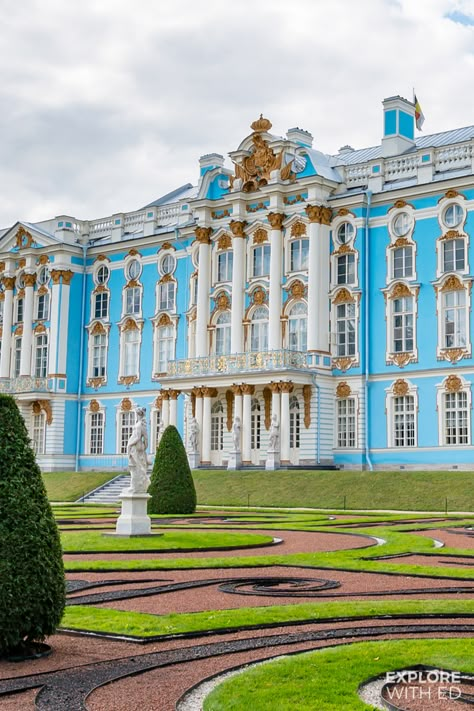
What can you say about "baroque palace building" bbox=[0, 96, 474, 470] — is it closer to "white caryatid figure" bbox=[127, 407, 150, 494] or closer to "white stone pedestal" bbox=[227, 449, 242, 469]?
"white stone pedestal" bbox=[227, 449, 242, 469]

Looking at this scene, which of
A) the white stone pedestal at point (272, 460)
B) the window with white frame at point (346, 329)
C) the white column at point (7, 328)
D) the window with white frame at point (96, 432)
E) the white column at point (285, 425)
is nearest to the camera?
the white stone pedestal at point (272, 460)

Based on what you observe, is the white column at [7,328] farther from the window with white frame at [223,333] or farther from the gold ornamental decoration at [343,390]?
the gold ornamental decoration at [343,390]

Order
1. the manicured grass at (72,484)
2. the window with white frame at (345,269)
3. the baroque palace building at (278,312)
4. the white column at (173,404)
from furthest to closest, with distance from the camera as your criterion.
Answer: the white column at (173,404) → the window with white frame at (345,269) → the baroque palace building at (278,312) → the manicured grass at (72,484)

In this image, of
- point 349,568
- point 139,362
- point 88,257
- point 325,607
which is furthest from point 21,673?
point 88,257

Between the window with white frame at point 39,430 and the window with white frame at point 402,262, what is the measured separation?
20.2m

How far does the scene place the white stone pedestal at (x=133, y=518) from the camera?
58.3 feet

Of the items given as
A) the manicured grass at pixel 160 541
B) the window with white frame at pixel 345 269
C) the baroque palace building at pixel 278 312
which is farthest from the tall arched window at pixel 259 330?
the manicured grass at pixel 160 541

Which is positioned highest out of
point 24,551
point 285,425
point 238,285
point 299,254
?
point 299,254

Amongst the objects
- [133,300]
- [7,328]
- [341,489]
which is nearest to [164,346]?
[133,300]

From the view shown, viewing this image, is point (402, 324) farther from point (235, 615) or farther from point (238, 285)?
point (235, 615)

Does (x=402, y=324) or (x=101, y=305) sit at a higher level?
(x=101, y=305)

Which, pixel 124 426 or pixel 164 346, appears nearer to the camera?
pixel 164 346

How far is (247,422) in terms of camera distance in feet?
127

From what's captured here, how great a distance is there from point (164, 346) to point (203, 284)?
4.56 meters
